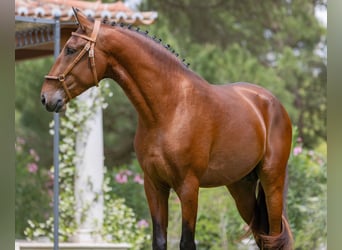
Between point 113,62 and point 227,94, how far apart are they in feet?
2.19

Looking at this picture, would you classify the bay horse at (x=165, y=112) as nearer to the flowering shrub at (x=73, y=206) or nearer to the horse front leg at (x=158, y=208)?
the horse front leg at (x=158, y=208)

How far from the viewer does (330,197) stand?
0.63 meters

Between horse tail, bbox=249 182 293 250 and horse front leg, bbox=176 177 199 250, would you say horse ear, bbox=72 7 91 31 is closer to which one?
horse front leg, bbox=176 177 199 250

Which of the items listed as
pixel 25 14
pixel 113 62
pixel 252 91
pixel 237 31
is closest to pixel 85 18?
pixel 113 62

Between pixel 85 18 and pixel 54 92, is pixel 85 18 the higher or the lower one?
the higher one

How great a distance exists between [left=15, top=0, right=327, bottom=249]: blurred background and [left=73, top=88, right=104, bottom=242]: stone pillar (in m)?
0.21

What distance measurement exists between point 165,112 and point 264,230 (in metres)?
1.12

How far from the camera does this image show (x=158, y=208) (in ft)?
9.64

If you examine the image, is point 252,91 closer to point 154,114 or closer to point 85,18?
point 154,114

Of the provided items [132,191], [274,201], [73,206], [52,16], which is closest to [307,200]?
[132,191]

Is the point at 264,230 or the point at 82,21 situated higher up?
the point at 82,21

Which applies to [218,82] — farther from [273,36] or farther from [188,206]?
[188,206]

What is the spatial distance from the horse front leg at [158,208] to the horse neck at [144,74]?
1.05 ft

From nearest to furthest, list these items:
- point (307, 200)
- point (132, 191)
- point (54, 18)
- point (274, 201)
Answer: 1. point (274, 201)
2. point (54, 18)
3. point (307, 200)
4. point (132, 191)
